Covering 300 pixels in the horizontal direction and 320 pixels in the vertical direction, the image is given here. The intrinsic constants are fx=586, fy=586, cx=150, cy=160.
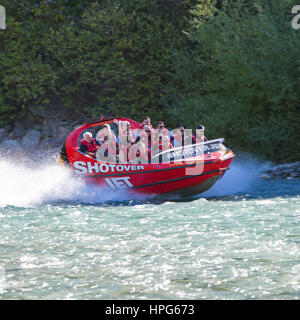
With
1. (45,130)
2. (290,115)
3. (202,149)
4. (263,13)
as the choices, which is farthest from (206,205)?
(45,130)

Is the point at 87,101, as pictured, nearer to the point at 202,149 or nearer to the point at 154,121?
the point at 154,121

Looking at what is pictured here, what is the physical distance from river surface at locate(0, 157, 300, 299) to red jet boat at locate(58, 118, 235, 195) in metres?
0.29

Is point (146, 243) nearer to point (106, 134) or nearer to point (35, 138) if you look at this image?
point (106, 134)

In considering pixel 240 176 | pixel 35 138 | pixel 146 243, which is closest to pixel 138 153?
pixel 240 176

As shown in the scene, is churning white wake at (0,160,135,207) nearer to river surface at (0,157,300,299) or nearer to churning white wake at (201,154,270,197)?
river surface at (0,157,300,299)

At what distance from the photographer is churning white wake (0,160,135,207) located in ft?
41.9

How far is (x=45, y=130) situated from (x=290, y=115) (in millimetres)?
9338

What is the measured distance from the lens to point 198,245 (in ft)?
27.8

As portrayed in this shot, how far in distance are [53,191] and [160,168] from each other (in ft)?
8.78

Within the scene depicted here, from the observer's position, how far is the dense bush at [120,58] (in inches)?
770

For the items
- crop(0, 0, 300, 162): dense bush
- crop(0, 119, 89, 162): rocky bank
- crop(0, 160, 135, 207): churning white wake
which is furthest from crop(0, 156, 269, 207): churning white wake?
crop(0, 119, 89, 162): rocky bank

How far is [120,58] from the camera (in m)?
21.2

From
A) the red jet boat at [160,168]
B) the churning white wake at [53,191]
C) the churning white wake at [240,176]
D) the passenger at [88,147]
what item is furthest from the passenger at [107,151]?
the churning white wake at [240,176]
